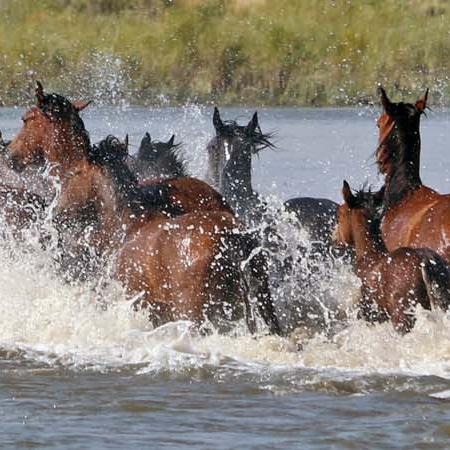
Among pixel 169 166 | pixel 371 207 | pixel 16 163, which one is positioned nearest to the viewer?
pixel 371 207

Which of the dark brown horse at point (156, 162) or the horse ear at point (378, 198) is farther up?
the dark brown horse at point (156, 162)

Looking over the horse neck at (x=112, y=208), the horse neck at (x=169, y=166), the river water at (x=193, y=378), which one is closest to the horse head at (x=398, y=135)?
the river water at (x=193, y=378)

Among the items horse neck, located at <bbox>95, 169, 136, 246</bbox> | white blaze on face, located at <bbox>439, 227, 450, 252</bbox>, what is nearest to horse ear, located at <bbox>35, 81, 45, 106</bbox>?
horse neck, located at <bbox>95, 169, 136, 246</bbox>

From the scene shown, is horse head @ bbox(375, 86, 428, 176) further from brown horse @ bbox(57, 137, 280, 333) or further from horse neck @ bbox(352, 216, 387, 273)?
brown horse @ bbox(57, 137, 280, 333)

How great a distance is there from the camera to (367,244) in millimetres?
8906

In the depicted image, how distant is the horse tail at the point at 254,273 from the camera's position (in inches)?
337

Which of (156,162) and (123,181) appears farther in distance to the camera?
(156,162)

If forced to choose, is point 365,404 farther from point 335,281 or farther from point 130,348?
point 335,281

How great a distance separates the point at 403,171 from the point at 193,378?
90.1 inches

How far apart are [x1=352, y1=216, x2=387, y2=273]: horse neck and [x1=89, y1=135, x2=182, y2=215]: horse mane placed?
47.7 inches

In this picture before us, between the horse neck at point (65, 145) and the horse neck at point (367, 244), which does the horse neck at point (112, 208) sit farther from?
the horse neck at point (367, 244)

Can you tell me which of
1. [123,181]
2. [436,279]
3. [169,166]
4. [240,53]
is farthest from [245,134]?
[240,53]

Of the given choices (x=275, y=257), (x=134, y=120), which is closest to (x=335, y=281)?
(x=275, y=257)

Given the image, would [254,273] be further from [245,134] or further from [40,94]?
[245,134]
